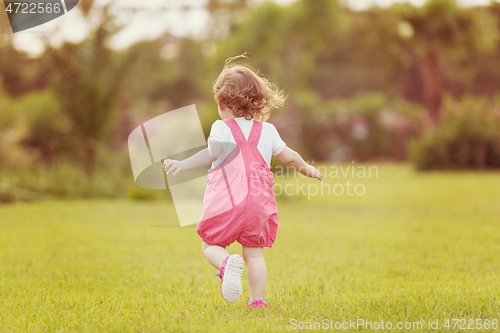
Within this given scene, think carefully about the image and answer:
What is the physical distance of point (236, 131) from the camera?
3094mm

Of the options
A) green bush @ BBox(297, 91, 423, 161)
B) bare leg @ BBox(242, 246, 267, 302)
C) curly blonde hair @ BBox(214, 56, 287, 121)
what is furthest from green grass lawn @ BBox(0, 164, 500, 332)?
green bush @ BBox(297, 91, 423, 161)

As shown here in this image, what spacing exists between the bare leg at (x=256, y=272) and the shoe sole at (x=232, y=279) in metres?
0.24

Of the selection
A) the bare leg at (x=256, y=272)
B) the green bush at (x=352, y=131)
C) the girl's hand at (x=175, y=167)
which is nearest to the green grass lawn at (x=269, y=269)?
the bare leg at (x=256, y=272)

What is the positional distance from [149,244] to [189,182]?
171 inches

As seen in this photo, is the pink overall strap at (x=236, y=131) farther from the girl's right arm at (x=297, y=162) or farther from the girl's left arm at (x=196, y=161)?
the girl's right arm at (x=297, y=162)

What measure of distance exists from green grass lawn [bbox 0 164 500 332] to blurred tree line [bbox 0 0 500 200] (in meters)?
3.79

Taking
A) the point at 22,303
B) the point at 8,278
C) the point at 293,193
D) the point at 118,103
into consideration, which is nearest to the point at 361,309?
the point at 22,303

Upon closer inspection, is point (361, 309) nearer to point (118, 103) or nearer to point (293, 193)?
point (293, 193)

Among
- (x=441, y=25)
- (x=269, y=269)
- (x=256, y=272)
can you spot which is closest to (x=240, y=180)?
(x=256, y=272)

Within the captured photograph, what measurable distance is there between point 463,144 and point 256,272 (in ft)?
47.9

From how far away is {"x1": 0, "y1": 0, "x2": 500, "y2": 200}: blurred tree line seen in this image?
12.5 metres

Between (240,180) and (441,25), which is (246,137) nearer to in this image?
(240,180)

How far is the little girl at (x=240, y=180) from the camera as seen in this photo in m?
2.97

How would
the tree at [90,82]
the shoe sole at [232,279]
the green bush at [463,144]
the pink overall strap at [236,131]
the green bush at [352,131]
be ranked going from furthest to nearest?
the green bush at [352,131], the green bush at [463,144], the tree at [90,82], the pink overall strap at [236,131], the shoe sole at [232,279]
